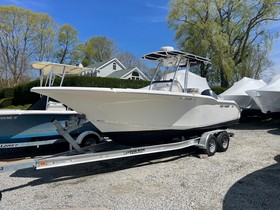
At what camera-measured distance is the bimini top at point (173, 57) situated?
5.93 meters

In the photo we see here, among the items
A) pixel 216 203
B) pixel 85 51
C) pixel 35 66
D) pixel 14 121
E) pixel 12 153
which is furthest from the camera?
pixel 85 51

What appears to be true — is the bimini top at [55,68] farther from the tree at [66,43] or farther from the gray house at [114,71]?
the tree at [66,43]

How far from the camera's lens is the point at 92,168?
4.95 metres

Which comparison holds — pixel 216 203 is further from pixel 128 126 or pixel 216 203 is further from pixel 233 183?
pixel 128 126

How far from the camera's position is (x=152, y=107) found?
483 cm

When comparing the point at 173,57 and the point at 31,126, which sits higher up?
the point at 173,57

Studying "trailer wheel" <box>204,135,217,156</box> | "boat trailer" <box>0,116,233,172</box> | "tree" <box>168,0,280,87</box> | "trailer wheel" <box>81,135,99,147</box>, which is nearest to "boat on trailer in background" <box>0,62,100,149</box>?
"trailer wheel" <box>81,135,99,147</box>

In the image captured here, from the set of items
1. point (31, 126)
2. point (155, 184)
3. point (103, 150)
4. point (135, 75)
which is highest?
point (135, 75)

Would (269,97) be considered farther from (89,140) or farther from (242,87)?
(89,140)

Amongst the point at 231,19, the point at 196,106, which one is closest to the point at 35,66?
the point at 196,106

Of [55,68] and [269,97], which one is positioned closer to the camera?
[55,68]

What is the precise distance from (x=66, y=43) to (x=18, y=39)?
34.5 ft

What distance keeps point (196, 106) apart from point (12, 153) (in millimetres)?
4712

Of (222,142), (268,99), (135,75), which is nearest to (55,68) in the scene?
(222,142)
